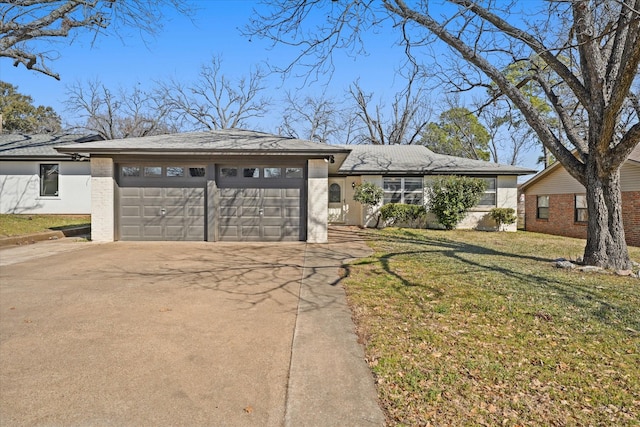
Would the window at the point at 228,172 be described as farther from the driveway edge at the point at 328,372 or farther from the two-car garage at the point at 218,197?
the driveway edge at the point at 328,372

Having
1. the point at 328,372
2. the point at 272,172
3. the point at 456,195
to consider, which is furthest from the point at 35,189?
the point at 328,372

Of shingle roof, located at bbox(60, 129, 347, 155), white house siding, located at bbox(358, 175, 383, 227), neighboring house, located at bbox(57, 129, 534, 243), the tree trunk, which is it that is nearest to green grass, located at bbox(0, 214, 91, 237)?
neighboring house, located at bbox(57, 129, 534, 243)

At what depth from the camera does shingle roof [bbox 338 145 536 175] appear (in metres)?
17.0

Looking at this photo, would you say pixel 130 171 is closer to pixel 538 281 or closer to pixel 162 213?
pixel 162 213

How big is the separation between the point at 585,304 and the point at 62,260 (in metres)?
9.96

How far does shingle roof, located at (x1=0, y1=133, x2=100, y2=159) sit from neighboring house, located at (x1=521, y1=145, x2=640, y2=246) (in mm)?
21895

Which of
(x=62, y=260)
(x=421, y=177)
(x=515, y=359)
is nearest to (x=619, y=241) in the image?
(x=515, y=359)

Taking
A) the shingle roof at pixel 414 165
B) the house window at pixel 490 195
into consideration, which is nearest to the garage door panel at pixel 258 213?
the shingle roof at pixel 414 165

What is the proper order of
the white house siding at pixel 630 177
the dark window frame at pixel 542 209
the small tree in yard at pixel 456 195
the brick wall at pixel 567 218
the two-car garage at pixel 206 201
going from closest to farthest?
the two-car garage at pixel 206 201 < the white house siding at pixel 630 177 < the brick wall at pixel 567 218 < the small tree in yard at pixel 456 195 < the dark window frame at pixel 542 209

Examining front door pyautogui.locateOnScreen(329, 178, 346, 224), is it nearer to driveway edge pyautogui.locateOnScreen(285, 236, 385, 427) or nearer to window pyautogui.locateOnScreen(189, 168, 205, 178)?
window pyautogui.locateOnScreen(189, 168, 205, 178)

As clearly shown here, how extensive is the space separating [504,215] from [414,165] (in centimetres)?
471

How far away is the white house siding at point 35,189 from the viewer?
17.4 metres

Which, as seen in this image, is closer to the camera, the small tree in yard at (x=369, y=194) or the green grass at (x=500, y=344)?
the green grass at (x=500, y=344)

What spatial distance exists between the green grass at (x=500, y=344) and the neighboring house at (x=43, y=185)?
16.3 meters
